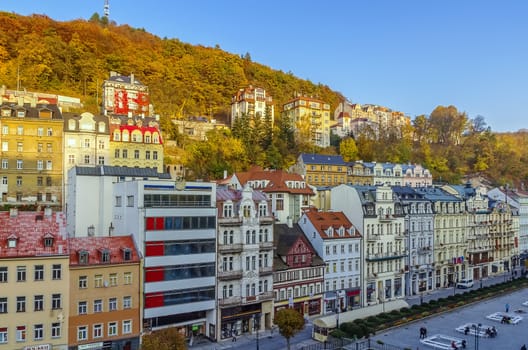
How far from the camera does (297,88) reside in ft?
458

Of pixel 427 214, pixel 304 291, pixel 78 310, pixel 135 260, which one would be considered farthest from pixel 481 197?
pixel 78 310

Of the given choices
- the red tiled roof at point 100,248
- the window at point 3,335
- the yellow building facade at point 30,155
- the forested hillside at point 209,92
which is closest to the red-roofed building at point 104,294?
the red tiled roof at point 100,248

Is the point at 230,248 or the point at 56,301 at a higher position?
the point at 230,248

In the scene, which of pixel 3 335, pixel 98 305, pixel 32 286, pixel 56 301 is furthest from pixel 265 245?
pixel 3 335

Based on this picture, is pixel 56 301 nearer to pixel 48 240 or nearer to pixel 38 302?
pixel 38 302

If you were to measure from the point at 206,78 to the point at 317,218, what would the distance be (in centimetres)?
7089

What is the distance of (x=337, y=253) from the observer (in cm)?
5225

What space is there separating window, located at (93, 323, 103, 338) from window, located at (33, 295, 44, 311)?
4.20 metres

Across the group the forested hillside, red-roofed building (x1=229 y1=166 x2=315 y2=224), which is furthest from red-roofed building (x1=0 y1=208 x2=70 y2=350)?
the forested hillside

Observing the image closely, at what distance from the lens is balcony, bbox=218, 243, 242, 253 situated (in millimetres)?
42125

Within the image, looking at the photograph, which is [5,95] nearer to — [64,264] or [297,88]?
[64,264]

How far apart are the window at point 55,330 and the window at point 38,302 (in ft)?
5.02

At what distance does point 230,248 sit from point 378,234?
893 inches

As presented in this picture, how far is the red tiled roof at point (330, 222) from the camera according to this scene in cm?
5196
